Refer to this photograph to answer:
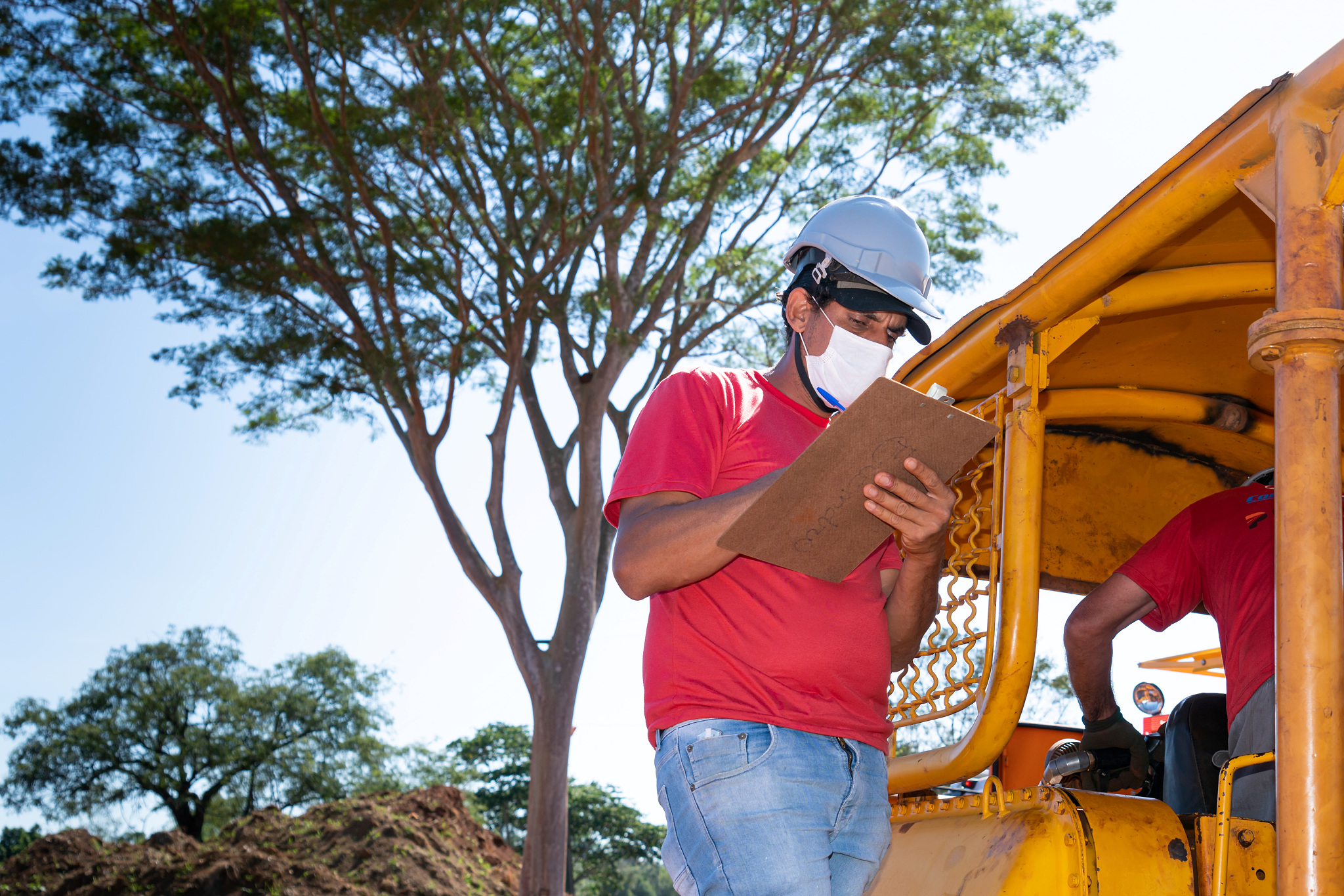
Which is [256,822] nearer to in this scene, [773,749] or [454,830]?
[454,830]

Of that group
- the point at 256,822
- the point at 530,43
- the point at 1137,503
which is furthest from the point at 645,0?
the point at 256,822

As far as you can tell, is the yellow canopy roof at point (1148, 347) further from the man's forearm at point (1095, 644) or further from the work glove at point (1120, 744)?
the work glove at point (1120, 744)

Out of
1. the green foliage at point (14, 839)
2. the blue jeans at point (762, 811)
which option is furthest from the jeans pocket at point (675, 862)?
the green foliage at point (14, 839)

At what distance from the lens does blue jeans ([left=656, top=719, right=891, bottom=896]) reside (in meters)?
1.67

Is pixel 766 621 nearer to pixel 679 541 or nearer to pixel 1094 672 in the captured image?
pixel 679 541

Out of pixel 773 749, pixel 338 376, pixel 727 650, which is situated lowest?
pixel 773 749

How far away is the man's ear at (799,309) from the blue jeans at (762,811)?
823 mm

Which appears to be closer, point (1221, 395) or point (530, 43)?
point (1221, 395)

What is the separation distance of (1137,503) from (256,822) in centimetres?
1168

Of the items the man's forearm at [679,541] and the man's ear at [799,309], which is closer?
the man's forearm at [679,541]

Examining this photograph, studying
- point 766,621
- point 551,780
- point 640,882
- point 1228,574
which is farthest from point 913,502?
point 640,882

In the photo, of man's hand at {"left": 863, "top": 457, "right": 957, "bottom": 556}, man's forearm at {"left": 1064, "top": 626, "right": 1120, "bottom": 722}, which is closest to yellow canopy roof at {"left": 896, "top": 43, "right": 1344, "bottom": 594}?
man's forearm at {"left": 1064, "top": 626, "right": 1120, "bottom": 722}

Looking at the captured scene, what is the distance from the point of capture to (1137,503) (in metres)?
4.19

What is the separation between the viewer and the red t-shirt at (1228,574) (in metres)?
2.64
